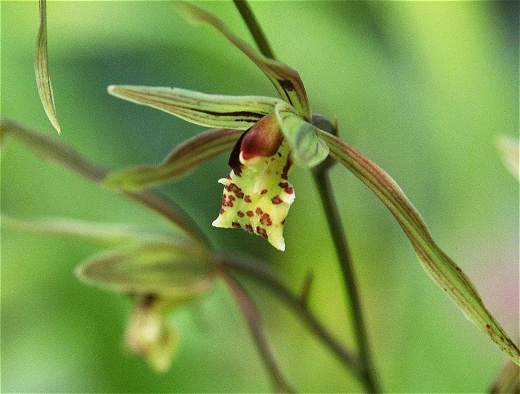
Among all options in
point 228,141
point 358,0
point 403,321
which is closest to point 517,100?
point 358,0

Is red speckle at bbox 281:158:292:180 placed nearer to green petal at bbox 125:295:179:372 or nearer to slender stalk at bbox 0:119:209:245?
slender stalk at bbox 0:119:209:245

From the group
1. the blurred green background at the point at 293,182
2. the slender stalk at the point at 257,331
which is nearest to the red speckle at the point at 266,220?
the slender stalk at the point at 257,331

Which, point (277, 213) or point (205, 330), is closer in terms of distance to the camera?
point (277, 213)

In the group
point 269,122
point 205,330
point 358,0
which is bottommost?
point 205,330

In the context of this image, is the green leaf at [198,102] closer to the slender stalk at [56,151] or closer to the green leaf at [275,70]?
the green leaf at [275,70]

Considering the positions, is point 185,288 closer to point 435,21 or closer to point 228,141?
point 228,141

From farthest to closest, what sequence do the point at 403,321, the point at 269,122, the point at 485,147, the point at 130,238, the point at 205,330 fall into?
the point at 485,147 → the point at 403,321 → the point at 205,330 → the point at 130,238 → the point at 269,122

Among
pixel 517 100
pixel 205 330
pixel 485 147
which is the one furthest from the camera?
pixel 517 100

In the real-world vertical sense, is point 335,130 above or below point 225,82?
above
